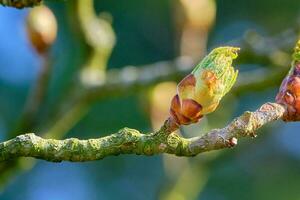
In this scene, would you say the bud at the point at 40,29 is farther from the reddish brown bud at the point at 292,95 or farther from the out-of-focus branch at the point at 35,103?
the reddish brown bud at the point at 292,95

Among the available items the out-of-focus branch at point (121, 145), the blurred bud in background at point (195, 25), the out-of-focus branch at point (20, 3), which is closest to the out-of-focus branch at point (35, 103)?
the blurred bud in background at point (195, 25)

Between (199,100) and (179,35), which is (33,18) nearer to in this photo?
(179,35)

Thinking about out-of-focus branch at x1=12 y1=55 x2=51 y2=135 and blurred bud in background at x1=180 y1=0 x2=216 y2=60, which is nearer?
out-of-focus branch at x1=12 y1=55 x2=51 y2=135

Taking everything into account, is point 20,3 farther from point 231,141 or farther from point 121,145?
point 231,141

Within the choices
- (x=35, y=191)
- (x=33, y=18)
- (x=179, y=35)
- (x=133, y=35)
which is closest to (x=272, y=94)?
(x=133, y=35)

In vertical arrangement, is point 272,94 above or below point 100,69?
below

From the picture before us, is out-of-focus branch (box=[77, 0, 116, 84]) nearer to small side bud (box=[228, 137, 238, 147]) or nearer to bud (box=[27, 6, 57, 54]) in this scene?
bud (box=[27, 6, 57, 54])

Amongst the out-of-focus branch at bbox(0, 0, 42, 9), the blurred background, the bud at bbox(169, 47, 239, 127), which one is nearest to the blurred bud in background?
the blurred background
